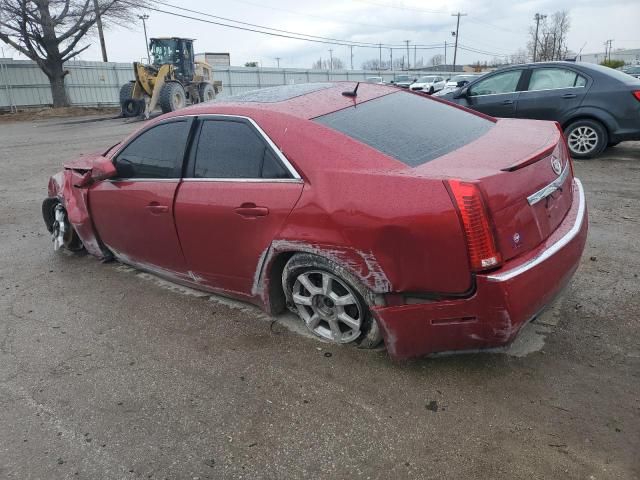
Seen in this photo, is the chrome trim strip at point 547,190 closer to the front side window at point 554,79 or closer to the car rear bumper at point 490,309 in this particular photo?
the car rear bumper at point 490,309

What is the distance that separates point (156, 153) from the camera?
3.73 meters

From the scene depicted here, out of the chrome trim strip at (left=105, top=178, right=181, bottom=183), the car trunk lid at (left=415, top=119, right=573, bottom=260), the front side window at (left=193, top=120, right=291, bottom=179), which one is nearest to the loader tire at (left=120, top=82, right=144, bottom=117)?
the chrome trim strip at (left=105, top=178, right=181, bottom=183)

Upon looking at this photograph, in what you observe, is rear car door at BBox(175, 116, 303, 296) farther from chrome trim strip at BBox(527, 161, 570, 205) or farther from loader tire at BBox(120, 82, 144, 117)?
loader tire at BBox(120, 82, 144, 117)

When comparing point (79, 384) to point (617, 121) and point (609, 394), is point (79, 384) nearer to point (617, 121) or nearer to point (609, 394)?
point (609, 394)

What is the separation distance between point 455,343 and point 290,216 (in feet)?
3.67

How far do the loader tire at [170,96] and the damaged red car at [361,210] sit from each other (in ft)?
55.9

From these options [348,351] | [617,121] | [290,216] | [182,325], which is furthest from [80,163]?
[617,121]

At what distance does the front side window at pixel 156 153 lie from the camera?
140 inches

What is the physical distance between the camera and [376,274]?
256 centimetres

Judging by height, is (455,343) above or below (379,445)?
above

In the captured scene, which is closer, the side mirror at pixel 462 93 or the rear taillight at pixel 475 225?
the rear taillight at pixel 475 225

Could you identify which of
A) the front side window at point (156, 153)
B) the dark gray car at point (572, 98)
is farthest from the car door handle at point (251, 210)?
the dark gray car at point (572, 98)

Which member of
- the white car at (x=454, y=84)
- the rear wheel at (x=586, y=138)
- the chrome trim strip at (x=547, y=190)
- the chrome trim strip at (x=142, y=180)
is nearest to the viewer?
the chrome trim strip at (x=547, y=190)

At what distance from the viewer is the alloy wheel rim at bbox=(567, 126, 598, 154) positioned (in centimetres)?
773
